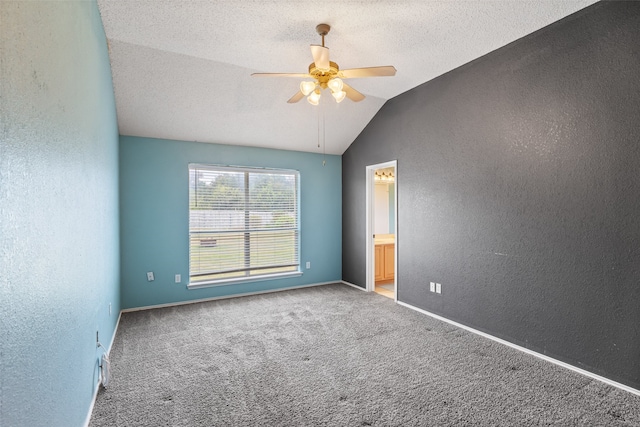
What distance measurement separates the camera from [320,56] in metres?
2.26

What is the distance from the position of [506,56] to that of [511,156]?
0.96 metres

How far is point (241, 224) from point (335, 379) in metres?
2.97

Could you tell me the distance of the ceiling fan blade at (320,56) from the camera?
221cm

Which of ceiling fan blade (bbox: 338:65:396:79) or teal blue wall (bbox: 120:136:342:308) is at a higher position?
ceiling fan blade (bbox: 338:65:396:79)

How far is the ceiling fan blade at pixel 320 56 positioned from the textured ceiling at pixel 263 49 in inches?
14.5

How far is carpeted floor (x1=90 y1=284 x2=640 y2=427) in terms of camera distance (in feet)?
6.49

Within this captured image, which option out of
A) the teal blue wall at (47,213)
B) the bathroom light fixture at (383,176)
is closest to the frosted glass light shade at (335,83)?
the teal blue wall at (47,213)

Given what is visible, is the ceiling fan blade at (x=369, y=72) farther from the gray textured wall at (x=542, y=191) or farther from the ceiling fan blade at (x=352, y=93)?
the gray textured wall at (x=542, y=191)

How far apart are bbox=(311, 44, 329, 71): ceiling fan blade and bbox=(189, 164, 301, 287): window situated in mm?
2741

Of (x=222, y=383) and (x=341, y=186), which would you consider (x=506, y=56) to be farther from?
(x=222, y=383)

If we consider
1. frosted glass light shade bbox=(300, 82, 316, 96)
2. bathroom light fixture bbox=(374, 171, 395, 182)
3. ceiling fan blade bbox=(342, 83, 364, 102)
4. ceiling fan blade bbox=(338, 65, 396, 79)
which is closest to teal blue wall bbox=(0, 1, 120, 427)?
frosted glass light shade bbox=(300, 82, 316, 96)

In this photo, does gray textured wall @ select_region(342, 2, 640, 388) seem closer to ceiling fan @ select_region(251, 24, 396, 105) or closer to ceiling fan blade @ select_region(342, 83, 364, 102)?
ceiling fan blade @ select_region(342, 83, 364, 102)

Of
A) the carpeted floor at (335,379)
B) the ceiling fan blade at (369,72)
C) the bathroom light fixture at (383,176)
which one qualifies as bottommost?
the carpeted floor at (335,379)

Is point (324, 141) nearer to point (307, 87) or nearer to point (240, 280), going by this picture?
point (307, 87)
